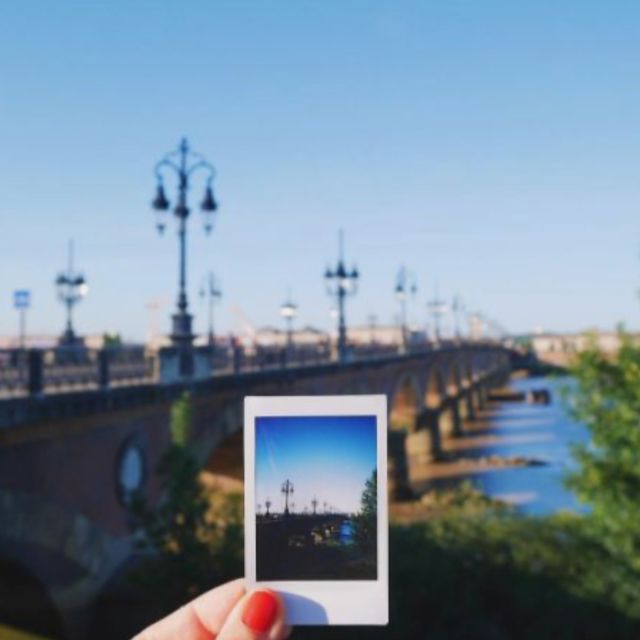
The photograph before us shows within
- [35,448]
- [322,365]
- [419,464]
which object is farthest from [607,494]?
[419,464]

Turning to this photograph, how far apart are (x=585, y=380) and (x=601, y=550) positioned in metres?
4.00

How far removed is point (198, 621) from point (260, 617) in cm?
23

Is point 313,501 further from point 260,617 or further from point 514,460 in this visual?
point 514,460

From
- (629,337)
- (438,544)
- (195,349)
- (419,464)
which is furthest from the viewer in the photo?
(419,464)

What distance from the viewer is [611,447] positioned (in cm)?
1330

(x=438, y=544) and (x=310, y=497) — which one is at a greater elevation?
(x=310, y=497)

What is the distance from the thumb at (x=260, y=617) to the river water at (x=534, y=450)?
12738mm

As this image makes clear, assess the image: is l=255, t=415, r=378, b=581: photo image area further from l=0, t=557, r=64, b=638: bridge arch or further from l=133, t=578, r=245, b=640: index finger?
l=0, t=557, r=64, b=638: bridge arch

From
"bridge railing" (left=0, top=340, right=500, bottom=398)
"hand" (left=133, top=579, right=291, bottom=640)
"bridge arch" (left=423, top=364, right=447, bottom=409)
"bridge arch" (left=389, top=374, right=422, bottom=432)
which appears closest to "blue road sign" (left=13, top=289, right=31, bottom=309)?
"bridge railing" (left=0, top=340, right=500, bottom=398)

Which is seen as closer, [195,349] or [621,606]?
[621,606]

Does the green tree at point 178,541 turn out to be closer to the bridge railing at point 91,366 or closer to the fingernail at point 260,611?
the bridge railing at point 91,366

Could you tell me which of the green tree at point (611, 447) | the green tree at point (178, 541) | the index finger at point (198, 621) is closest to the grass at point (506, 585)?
the green tree at point (611, 447)

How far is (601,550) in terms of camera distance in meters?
15.8

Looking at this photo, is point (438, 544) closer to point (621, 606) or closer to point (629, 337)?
point (621, 606)
